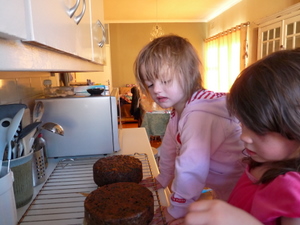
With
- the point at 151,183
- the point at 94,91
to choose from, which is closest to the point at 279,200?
the point at 151,183

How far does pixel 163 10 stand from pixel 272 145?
14.4 feet

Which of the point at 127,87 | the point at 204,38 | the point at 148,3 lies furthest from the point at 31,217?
the point at 204,38

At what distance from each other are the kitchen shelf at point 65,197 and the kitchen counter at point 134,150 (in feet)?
0.07

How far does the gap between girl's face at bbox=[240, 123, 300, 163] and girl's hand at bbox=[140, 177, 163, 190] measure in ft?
1.27

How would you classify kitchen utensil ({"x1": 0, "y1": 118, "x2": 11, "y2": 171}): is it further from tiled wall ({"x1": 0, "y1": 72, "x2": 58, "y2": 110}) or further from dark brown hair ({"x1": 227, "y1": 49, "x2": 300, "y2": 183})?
dark brown hair ({"x1": 227, "y1": 49, "x2": 300, "y2": 183})

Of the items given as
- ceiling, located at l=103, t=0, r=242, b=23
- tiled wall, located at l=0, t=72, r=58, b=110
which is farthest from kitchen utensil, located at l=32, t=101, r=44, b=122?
ceiling, located at l=103, t=0, r=242, b=23

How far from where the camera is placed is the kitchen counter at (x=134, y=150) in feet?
2.45

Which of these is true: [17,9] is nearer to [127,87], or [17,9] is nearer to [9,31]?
[9,31]

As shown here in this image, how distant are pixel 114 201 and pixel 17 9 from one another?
462 millimetres

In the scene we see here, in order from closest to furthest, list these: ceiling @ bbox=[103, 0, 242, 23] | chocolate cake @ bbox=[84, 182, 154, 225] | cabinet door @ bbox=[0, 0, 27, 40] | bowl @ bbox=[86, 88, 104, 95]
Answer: cabinet door @ bbox=[0, 0, 27, 40], chocolate cake @ bbox=[84, 182, 154, 225], bowl @ bbox=[86, 88, 104, 95], ceiling @ bbox=[103, 0, 242, 23]

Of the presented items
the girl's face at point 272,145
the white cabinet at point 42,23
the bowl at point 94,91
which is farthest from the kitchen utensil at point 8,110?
the girl's face at point 272,145

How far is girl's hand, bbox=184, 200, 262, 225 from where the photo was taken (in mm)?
387

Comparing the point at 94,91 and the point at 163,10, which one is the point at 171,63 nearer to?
the point at 94,91

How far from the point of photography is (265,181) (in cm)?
50
